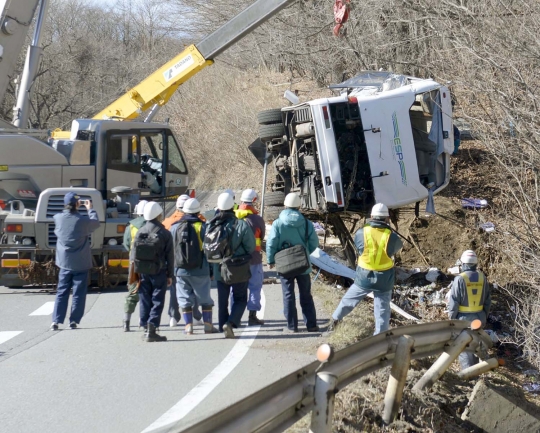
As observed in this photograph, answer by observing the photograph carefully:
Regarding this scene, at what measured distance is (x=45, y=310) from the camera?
11.9m

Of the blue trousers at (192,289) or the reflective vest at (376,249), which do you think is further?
the blue trousers at (192,289)

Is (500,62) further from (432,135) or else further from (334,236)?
(334,236)

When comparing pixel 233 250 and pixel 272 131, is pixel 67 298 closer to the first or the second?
pixel 233 250

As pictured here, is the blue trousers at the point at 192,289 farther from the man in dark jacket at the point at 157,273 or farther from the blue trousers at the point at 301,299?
the blue trousers at the point at 301,299

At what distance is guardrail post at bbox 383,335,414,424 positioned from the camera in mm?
6730

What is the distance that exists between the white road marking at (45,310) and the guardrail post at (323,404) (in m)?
7.16

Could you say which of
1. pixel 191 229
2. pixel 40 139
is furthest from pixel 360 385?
pixel 40 139

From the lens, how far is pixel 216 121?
31906 millimetres

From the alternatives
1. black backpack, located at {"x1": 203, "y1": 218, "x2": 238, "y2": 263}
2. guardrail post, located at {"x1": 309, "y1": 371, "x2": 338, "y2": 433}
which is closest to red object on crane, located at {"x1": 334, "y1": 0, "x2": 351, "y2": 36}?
black backpack, located at {"x1": 203, "y1": 218, "x2": 238, "y2": 263}

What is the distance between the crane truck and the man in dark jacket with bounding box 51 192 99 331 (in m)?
2.84

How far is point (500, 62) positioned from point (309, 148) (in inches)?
183

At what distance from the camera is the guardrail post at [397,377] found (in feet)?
22.1

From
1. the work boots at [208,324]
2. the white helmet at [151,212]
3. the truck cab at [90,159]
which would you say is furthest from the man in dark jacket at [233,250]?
the truck cab at [90,159]

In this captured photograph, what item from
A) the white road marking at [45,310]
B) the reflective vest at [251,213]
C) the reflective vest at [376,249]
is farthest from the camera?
the white road marking at [45,310]
